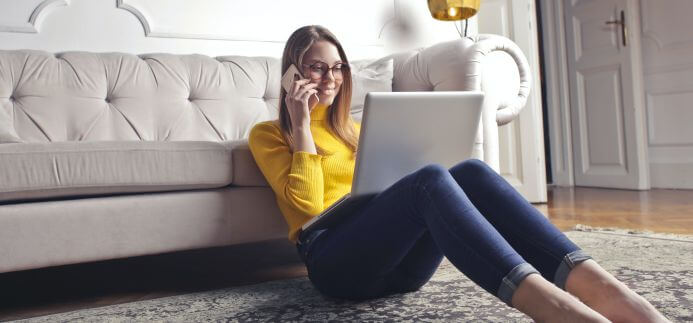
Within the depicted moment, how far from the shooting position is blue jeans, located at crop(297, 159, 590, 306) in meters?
0.85

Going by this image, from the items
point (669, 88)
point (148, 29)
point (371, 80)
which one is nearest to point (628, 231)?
point (371, 80)

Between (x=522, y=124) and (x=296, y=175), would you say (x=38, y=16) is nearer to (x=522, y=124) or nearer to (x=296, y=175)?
(x=296, y=175)

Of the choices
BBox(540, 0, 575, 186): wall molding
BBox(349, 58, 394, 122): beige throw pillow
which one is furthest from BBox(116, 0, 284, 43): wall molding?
BBox(540, 0, 575, 186): wall molding

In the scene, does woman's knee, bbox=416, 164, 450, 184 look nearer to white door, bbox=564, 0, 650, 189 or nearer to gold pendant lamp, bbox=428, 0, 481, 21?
gold pendant lamp, bbox=428, 0, 481, 21

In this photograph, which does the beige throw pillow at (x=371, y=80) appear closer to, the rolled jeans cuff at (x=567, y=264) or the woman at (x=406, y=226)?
the woman at (x=406, y=226)

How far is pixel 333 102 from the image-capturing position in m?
1.39

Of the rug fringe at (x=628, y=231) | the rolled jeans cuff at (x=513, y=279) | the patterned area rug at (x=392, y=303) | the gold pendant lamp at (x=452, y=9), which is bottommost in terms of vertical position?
the rug fringe at (x=628, y=231)

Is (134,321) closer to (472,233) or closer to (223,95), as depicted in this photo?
(472,233)

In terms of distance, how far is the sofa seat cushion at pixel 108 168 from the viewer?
1287 mm

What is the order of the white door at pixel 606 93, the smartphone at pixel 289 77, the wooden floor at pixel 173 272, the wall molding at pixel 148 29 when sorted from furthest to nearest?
the white door at pixel 606 93 < the wall molding at pixel 148 29 < the wooden floor at pixel 173 272 < the smartphone at pixel 289 77

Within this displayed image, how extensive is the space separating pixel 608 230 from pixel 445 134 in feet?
3.99

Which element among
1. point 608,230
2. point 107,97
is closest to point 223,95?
point 107,97

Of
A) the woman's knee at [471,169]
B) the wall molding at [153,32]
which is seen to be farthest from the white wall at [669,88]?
the woman's knee at [471,169]

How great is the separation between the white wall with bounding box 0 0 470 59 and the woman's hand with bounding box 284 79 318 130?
1.36 metres
